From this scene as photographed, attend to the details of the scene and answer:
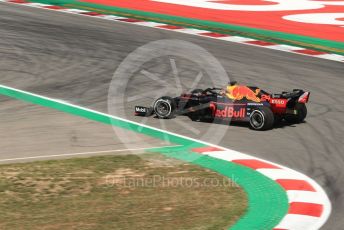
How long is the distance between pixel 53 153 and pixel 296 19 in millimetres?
18434

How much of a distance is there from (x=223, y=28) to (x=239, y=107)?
40.2 ft

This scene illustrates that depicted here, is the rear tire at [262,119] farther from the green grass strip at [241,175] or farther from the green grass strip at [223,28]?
the green grass strip at [223,28]

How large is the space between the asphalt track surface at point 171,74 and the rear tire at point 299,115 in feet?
0.54

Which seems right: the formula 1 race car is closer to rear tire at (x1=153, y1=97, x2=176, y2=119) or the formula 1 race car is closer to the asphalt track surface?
rear tire at (x1=153, y1=97, x2=176, y2=119)

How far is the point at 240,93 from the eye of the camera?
15.8 metres

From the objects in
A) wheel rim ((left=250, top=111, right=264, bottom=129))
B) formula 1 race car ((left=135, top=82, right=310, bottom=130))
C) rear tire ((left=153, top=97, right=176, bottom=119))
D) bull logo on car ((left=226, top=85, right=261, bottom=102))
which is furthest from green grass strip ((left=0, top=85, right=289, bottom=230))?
bull logo on car ((left=226, top=85, right=261, bottom=102))

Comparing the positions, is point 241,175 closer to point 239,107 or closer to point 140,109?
point 239,107

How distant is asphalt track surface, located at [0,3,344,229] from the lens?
14039 mm

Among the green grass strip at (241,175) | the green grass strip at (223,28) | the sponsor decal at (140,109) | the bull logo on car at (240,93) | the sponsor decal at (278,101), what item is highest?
the green grass strip at (223,28)

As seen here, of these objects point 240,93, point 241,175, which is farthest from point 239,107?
point 241,175

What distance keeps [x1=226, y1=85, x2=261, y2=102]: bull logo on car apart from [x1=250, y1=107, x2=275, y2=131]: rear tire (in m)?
0.42

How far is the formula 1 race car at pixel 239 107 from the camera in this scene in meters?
15.4

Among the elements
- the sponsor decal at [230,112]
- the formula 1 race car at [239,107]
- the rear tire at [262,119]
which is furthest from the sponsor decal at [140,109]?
the rear tire at [262,119]

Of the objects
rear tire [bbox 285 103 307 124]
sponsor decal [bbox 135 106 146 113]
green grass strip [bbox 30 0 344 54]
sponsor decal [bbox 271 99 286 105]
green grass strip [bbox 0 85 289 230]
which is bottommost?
green grass strip [bbox 0 85 289 230]
